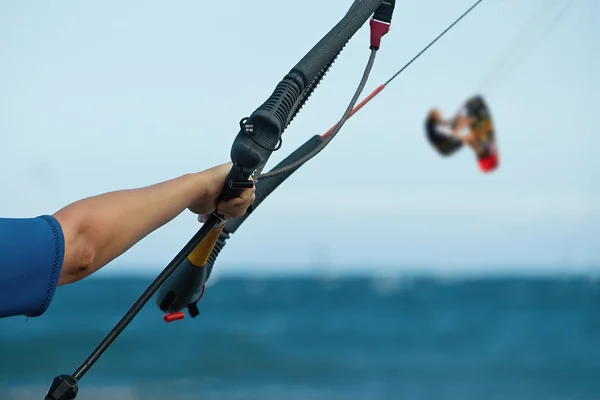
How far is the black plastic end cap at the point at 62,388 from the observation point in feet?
6.31

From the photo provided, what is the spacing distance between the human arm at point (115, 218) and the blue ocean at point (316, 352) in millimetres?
12617

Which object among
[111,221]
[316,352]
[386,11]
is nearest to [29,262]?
[111,221]

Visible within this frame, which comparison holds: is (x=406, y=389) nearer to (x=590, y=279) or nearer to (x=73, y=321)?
(x=73, y=321)

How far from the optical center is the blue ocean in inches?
646

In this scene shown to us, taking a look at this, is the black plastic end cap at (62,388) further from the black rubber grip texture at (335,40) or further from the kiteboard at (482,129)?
the kiteboard at (482,129)

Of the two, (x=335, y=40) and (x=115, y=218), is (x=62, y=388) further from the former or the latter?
(x=335, y=40)

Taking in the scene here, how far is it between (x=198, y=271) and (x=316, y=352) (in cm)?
2093

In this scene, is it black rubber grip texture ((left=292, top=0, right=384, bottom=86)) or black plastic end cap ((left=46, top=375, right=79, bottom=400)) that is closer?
black plastic end cap ((left=46, top=375, right=79, bottom=400))

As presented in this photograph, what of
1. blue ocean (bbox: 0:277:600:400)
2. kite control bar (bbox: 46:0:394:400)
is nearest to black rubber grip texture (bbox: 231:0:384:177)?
kite control bar (bbox: 46:0:394:400)

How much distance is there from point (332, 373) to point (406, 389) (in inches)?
98.0

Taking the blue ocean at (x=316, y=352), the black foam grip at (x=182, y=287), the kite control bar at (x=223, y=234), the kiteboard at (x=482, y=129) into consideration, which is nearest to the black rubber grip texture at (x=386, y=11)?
the kite control bar at (x=223, y=234)

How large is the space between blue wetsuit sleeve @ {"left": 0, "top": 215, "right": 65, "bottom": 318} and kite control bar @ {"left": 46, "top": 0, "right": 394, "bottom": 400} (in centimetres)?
27

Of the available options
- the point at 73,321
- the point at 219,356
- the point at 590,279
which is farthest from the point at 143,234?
the point at 590,279

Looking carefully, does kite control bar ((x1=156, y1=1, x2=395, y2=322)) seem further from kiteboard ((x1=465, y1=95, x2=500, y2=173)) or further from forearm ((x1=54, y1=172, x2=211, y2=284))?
kiteboard ((x1=465, y1=95, x2=500, y2=173))
